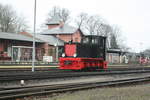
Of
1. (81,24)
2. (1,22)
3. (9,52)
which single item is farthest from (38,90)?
(81,24)

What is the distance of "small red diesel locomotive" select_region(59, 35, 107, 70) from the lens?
73.3 feet

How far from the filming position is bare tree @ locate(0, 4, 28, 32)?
230ft

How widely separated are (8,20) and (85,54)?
52038 millimetres

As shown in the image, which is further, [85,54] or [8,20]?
[8,20]

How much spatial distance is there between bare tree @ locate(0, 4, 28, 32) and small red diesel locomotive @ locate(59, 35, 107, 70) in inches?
1995

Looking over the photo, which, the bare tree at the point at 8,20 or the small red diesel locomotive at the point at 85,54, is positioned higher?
the bare tree at the point at 8,20

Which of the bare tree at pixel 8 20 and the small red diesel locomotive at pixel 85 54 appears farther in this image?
the bare tree at pixel 8 20

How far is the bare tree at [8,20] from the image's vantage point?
7012cm

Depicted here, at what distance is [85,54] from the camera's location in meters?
23.3

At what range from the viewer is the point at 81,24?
9288cm

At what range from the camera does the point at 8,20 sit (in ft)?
232

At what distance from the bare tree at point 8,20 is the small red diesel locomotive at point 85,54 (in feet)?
166

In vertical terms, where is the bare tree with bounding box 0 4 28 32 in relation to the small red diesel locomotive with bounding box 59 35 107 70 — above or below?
above

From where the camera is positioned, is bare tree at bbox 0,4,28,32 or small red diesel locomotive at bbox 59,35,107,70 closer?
small red diesel locomotive at bbox 59,35,107,70
